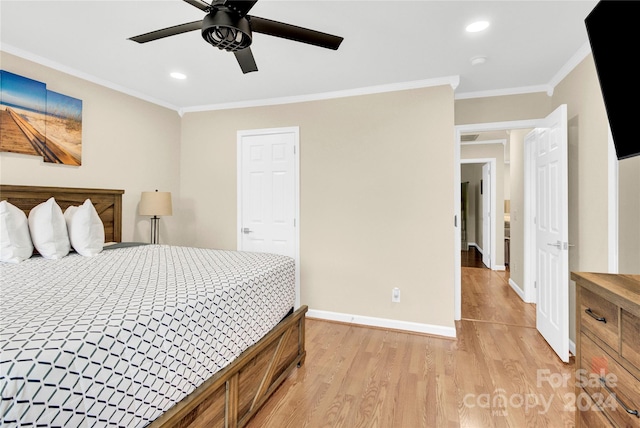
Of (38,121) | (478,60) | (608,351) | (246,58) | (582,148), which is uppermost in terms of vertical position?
(478,60)

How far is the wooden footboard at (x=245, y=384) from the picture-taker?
1280mm

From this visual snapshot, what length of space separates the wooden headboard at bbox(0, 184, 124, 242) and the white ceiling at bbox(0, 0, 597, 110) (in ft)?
3.64

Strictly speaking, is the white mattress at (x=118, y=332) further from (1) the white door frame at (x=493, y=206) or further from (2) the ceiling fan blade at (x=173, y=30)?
(1) the white door frame at (x=493, y=206)

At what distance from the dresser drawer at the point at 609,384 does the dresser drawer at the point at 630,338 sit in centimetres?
6

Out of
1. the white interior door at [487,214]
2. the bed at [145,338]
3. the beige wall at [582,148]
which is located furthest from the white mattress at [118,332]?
the white interior door at [487,214]

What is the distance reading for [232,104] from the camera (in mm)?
3803

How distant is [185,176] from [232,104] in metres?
1.15

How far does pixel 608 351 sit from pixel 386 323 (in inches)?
84.0

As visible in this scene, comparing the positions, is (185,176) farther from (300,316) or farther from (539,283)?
(539,283)

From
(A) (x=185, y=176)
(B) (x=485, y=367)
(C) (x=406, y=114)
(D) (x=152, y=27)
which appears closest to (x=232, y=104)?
(A) (x=185, y=176)

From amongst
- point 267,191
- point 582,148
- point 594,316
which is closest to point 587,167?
point 582,148

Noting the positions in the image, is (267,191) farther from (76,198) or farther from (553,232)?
(553,232)

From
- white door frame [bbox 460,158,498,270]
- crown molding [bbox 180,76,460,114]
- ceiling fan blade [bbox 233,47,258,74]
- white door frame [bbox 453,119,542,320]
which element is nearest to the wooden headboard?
crown molding [bbox 180,76,460,114]

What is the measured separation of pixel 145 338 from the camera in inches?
44.2
